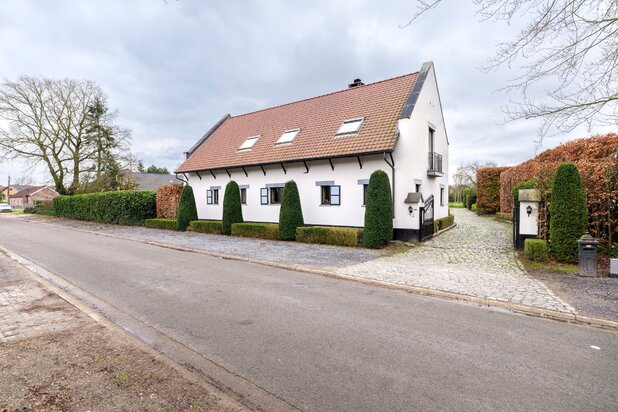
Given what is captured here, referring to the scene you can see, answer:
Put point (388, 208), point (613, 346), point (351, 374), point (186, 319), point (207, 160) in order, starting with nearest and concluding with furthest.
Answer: point (351, 374) < point (613, 346) < point (186, 319) < point (388, 208) < point (207, 160)

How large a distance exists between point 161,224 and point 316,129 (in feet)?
36.6

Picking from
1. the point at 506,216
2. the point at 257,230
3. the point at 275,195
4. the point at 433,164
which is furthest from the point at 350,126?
the point at 506,216

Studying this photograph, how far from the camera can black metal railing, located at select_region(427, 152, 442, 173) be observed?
53.1 feet

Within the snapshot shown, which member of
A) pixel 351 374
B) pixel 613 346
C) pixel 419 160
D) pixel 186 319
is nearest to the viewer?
pixel 351 374

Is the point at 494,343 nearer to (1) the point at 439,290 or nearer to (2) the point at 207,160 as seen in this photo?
(1) the point at 439,290

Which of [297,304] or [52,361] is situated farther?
[297,304]

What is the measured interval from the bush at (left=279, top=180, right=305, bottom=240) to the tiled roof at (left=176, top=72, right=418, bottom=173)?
6.51 ft

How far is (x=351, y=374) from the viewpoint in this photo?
3.43m

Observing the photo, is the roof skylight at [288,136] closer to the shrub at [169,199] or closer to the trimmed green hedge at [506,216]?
the shrub at [169,199]

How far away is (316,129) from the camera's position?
17.1m

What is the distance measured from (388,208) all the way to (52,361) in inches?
409

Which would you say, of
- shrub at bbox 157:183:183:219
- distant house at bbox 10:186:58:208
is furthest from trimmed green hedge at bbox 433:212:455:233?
distant house at bbox 10:186:58:208

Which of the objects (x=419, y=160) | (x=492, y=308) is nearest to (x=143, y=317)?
(x=492, y=308)

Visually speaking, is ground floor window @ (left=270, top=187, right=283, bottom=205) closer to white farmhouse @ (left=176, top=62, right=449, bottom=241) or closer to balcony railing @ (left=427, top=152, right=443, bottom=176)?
white farmhouse @ (left=176, top=62, right=449, bottom=241)
